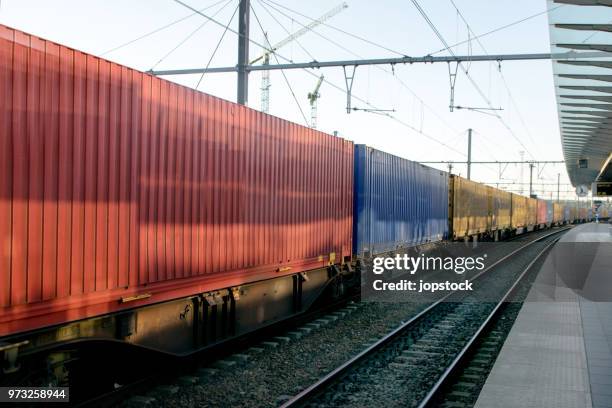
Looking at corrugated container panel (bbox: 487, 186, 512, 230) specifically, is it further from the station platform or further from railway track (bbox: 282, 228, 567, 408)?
railway track (bbox: 282, 228, 567, 408)

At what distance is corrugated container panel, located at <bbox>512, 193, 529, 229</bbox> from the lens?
38.2 metres

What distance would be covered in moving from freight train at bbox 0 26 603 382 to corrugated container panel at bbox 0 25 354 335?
1 centimetres

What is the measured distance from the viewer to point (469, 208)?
23.9m

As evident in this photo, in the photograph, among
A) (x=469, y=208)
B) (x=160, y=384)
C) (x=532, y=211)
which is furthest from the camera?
(x=532, y=211)

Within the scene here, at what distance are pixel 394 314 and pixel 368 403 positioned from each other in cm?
533

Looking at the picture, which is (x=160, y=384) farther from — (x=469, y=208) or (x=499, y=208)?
(x=499, y=208)

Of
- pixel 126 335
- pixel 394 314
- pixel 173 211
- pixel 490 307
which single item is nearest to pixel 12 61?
pixel 173 211

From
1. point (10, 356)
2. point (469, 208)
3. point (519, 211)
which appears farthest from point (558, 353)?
point (519, 211)

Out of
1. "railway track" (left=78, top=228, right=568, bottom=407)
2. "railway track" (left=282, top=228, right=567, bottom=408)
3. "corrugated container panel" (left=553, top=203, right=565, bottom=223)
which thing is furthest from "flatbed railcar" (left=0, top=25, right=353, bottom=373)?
"corrugated container panel" (left=553, top=203, right=565, bottom=223)

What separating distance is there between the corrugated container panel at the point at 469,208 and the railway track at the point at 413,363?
28.7 ft

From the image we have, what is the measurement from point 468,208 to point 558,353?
15971 mm

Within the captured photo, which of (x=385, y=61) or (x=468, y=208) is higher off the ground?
(x=385, y=61)

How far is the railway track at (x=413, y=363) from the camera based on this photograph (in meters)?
6.51

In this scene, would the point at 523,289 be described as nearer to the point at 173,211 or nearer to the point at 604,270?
the point at 604,270
